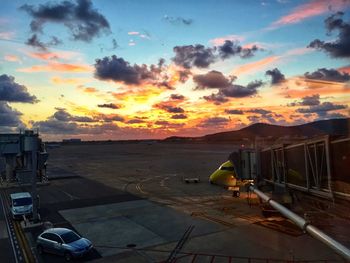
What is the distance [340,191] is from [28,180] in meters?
66.8

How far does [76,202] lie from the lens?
167 feet

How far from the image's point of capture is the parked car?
27797 mm

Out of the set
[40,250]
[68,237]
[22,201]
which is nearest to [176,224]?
[68,237]

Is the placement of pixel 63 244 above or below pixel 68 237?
below

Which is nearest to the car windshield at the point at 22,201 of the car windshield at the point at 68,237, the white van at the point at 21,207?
the white van at the point at 21,207

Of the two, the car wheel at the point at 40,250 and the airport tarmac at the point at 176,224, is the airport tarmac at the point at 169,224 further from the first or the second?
the car wheel at the point at 40,250

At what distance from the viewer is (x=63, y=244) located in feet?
92.9

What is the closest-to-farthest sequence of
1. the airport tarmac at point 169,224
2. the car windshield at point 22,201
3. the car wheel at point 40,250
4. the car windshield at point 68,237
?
the airport tarmac at point 169,224
the car windshield at point 68,237
the car wheel at point 40,250
the car windshield at point 22,201

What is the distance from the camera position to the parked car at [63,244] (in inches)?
1094

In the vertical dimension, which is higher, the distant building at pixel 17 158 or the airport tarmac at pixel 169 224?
the distant building at pixel 17 158

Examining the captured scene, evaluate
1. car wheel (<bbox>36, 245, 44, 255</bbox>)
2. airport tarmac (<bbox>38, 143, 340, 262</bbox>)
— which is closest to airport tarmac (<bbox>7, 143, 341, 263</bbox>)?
airport tarmac (<bbox>38, 143, 340, 262</bbox>)

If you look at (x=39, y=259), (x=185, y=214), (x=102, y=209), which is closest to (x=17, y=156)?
(x=102, y=209)

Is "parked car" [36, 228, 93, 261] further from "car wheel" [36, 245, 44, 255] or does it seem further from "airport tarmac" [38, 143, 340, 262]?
"airport tarmac" [38, 143, 340, 262]

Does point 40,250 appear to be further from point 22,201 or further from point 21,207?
point 22,201
